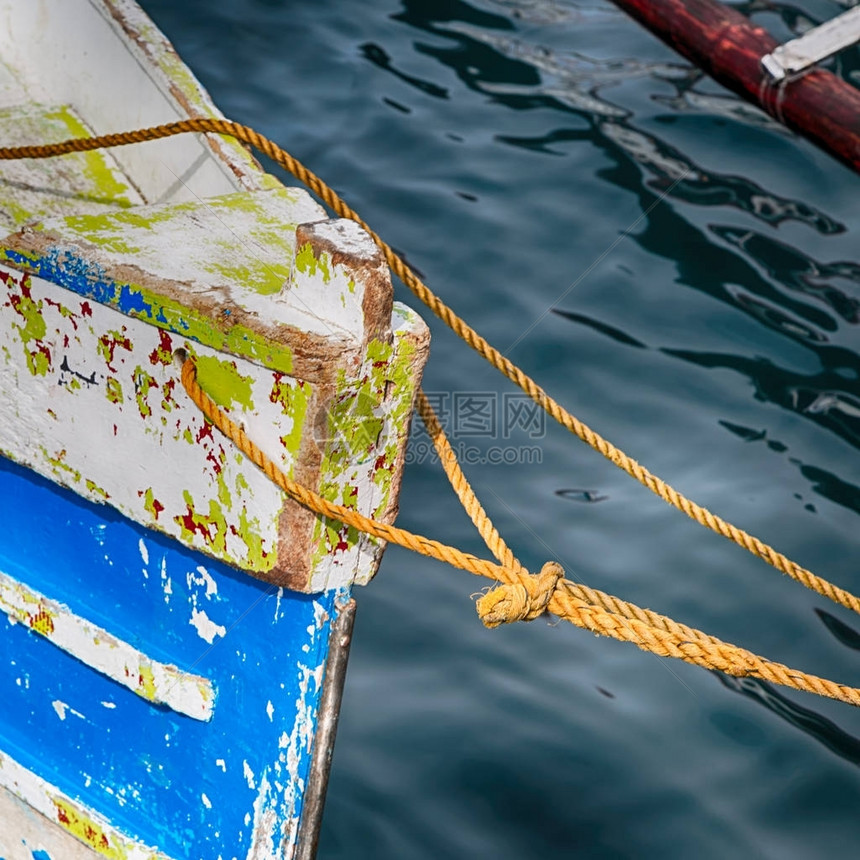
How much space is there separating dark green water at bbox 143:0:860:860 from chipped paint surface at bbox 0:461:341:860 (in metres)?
0.75

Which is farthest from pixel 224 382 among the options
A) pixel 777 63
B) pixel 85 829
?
pixel 777 63

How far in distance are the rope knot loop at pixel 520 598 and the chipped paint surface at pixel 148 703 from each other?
0.25 meters

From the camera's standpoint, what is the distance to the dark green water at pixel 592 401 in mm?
2682

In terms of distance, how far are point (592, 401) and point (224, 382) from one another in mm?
2282

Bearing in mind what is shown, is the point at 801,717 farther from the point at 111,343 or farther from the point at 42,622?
the point at 111,343

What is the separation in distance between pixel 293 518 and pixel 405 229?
2938 mm

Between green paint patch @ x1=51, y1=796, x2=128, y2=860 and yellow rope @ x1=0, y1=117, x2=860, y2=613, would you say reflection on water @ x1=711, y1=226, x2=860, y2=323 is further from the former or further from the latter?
green paint patch @ x1=51, y1=796, x2=128, y2=860

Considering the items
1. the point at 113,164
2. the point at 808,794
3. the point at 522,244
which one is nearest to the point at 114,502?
the point at 113,164

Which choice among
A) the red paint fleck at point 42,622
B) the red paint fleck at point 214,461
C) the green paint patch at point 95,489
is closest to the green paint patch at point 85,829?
the red paint fleck at point 42,622

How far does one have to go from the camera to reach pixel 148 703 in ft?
6.00

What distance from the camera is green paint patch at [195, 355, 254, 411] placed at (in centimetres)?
151
